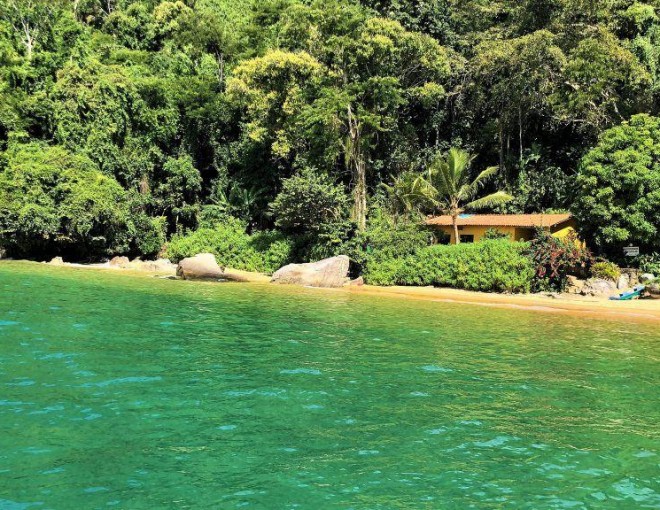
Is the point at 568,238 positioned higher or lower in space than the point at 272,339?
higher

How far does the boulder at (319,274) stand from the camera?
25812mm

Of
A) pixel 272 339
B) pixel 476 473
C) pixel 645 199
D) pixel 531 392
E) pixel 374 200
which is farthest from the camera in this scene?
pixel 374 200

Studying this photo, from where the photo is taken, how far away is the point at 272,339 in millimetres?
12398

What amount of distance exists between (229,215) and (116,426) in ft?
96.5

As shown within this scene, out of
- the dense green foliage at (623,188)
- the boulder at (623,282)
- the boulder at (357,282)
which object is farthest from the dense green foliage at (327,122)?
the boulder at (357,282)

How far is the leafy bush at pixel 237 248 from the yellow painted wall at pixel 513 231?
8434mm

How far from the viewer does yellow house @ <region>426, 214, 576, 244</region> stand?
26344mm

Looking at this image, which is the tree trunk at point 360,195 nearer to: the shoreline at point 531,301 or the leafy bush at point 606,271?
the shoreline at point 531,301

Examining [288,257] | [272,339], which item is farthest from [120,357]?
[288,257]

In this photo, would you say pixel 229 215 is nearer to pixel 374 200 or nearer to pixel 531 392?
pixel 374 200

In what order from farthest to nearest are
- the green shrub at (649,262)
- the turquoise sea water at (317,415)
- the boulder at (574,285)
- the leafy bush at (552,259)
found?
the green shrub at (649,262), the boulder at (574,285), the leafy bush at (552,259), the turquoise sea water at (317,415)

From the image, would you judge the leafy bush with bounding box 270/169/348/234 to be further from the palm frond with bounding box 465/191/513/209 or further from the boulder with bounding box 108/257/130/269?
the boulder with bounding box 108/257/130/269

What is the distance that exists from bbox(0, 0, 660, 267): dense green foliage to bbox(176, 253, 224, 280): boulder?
4.30 m

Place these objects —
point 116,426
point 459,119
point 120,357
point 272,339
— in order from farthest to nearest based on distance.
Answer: point 459,119, point 272,339, point 120,357, point 116,426
